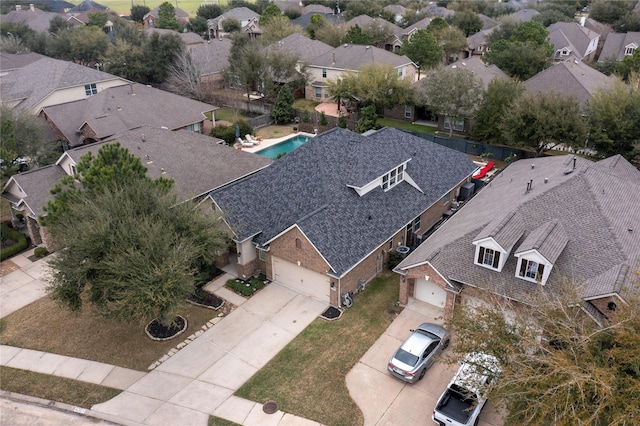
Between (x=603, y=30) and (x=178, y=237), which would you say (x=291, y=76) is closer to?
(x=178, y=237)

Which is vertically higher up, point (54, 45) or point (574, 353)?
point (54, 45)

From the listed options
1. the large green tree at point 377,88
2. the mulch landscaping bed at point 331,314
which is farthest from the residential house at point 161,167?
the large green tree at point 377,88

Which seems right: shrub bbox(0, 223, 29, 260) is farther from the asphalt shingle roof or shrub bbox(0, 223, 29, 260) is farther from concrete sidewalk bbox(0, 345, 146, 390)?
the asphalt shingle roof

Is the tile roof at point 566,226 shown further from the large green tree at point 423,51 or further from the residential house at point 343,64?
the large green tree at point 423,51

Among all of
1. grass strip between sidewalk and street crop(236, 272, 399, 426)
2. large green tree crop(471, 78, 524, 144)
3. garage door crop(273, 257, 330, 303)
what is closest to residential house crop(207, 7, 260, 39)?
large green tree crop(471, 78, 524, 144)

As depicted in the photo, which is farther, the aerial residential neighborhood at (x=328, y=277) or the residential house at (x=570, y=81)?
the residential house at (x=570, y=81)

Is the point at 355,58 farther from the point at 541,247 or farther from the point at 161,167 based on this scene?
the point at 541,247

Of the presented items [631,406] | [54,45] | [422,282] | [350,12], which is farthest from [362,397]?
[350,12]
